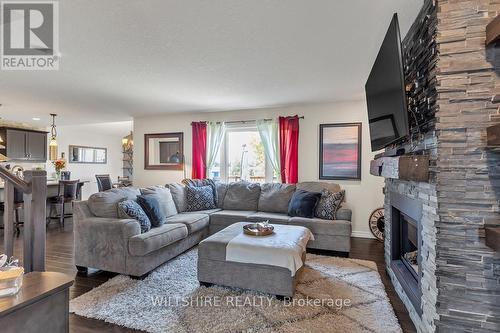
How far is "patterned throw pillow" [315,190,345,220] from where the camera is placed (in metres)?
3.70

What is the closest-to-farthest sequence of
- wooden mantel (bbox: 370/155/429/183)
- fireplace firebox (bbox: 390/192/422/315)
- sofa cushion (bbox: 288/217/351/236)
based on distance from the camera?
wooden mantel (bbox: 370/155/429/183) < fireplace firebox (bbox: 390/192/422/315) < sofa cushion (bbox: 288/217/351/236)

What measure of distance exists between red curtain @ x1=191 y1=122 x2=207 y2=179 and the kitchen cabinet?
4.89 metres

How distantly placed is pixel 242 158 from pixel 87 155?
6.26 meters

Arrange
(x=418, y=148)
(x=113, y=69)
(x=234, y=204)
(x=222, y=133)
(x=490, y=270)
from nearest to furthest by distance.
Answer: (x=490, y=270)
(x=418, y=148)
(x=113, y=69)
(x=234, y=204)
(x=222, y=133)

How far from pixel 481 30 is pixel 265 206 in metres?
3.42

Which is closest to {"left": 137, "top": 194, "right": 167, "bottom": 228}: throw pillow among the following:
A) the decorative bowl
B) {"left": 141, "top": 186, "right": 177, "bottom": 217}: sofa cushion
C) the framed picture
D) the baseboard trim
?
{"left": 141, "top": 186, "right": 177, "bottom": 217}: sofa cushion

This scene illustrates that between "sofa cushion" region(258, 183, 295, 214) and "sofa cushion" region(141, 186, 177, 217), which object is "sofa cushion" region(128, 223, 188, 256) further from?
"sofa cushion" region(258, 183, 295, 214)

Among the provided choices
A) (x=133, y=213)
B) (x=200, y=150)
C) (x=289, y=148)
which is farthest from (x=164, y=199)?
(x=289, y=148)

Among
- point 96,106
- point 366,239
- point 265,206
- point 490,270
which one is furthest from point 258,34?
point 96,106

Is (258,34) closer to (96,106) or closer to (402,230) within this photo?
(402,230)

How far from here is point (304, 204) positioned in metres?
3.82

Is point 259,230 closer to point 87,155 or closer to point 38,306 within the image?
point 38,306

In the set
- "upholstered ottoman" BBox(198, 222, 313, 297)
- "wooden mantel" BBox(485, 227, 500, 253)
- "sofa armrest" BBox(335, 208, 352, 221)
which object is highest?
"wooden mantel" BBox(485, 227, 500, 253)

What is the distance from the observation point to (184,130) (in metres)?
5.64
